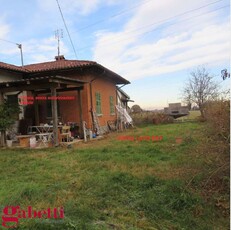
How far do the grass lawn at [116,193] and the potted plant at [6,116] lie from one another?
13.1ft

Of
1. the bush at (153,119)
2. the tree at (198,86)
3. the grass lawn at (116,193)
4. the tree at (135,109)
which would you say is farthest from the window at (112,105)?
the tree at (198,86)

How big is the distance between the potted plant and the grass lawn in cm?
399

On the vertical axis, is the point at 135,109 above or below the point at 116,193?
above

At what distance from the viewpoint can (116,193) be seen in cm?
366

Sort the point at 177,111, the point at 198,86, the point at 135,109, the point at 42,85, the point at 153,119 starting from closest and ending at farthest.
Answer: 1. the point at 42,85
2. the point at 153,119
3. the point at 177,111
4. the point at 198,86
5. the point at 135,109

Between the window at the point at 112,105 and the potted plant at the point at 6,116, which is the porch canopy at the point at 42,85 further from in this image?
the window at the point at 112,105

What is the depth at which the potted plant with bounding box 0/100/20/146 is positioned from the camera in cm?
930

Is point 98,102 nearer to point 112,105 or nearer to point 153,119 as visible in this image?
point 112,105

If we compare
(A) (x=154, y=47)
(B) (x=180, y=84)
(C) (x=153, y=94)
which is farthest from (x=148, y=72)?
(B) (x=180, y=84)

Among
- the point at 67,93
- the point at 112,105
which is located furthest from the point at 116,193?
the point at 112,105

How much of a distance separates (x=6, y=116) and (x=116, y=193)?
7.32m

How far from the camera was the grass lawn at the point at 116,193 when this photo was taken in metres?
2.79

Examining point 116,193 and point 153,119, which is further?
A: point 153,119

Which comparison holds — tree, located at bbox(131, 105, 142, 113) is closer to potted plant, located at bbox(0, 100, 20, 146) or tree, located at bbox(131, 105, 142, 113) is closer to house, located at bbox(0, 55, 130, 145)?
house, located at bbox(0, 55, 130, 145)
